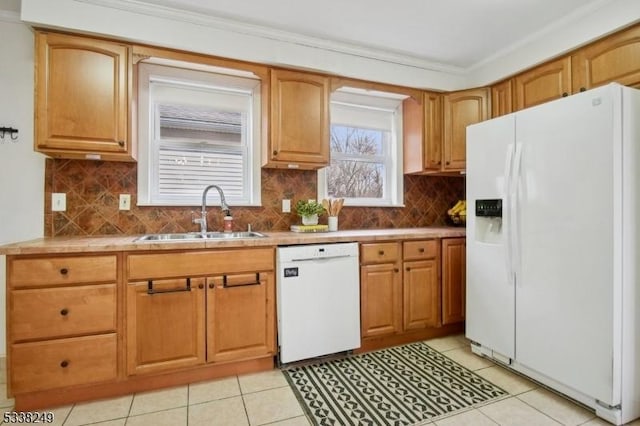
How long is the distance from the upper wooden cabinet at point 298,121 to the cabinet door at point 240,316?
3.21ft

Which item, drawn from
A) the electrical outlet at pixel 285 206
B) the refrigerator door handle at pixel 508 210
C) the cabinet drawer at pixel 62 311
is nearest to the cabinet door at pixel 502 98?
the refrigerator door handle at pixel 508 210

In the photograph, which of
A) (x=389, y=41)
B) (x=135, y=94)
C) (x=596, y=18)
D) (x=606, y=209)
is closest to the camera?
(x=606, y=209)

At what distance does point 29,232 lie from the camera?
7.29 ft

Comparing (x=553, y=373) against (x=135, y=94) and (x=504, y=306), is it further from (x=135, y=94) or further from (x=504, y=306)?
(x=135, y=94)

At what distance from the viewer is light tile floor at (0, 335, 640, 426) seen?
5.47ft

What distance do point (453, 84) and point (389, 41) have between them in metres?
0.88

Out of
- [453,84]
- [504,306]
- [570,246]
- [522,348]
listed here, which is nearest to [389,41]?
[453,84]

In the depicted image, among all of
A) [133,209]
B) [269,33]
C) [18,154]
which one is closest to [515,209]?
[269,33]

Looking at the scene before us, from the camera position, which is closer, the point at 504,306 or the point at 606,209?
the point at 606,209

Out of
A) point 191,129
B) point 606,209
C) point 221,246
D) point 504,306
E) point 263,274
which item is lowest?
point 504,306

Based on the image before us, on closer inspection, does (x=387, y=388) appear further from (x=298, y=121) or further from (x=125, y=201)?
(x=125, y=201)

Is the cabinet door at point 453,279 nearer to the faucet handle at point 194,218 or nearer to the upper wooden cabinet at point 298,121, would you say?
the upper wooden cabinet at point 298,121

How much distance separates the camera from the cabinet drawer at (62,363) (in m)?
1.72

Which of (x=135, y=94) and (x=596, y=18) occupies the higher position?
(x=596, y=18)
